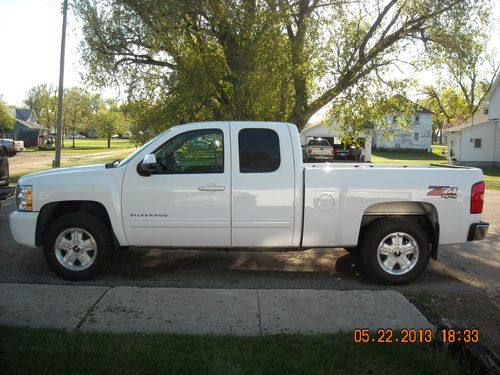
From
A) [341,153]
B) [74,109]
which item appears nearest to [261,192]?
[341,153]

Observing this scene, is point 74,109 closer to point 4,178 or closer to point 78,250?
point 4,178

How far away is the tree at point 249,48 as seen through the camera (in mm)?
13797

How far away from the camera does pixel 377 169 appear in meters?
5.85

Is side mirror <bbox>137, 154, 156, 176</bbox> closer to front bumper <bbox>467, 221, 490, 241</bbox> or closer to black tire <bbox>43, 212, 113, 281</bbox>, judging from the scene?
black tire <bbox>43, 212, 113, 281</bbox>

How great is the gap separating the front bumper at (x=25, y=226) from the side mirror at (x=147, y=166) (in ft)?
4.56

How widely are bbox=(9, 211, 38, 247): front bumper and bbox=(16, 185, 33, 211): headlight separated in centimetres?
7

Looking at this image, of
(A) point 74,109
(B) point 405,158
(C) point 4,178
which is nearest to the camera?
(C) point 4,178

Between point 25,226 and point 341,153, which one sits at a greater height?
point 341,153

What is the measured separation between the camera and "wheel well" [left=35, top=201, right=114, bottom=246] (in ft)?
19.2

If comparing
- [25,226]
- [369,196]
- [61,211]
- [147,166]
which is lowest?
[25,226]

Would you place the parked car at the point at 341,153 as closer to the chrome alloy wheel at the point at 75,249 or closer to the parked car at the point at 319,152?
the parked car at the point at 319,152

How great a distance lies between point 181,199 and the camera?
5.73m

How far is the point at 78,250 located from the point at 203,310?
77.4 inches

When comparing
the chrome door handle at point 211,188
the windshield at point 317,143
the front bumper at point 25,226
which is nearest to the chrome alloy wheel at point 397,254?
the chrome door handle at point 211,188
